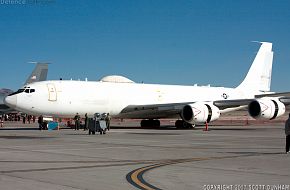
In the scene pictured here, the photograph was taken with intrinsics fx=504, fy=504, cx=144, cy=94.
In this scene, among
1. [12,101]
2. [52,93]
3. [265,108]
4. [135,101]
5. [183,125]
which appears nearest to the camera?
[12,101]

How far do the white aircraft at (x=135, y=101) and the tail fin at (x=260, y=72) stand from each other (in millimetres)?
4887

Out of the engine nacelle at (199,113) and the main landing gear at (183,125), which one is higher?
the engine nacelle at (199,113)

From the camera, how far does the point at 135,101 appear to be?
4406cm

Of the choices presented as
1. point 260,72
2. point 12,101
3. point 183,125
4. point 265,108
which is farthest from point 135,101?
point 260,72

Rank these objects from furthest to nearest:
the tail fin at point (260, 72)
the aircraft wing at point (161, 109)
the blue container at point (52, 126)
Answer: the tail fin at point (260, 72)
the aircraft wing at point (161, 109)
the blue container at point (52, 126)

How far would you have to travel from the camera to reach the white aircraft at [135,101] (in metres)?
38.8

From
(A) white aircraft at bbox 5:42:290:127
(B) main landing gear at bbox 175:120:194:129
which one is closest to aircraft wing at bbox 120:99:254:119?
(A) white aircraft at bbox 5:42:290:127

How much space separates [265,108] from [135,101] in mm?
11212

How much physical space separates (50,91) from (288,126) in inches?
975

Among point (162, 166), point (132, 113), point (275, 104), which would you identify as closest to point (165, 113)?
point (132, 113)

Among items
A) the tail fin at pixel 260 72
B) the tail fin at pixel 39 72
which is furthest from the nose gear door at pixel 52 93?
the tail fin at pixel 39 72

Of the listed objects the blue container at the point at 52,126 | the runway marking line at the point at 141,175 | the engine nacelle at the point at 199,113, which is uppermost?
the engine nacelle at the point at 199,113

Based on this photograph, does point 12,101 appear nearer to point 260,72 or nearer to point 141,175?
point 260,72

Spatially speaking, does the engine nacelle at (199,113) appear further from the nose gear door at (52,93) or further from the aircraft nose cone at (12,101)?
the aircraft nose cone at (12,101)
